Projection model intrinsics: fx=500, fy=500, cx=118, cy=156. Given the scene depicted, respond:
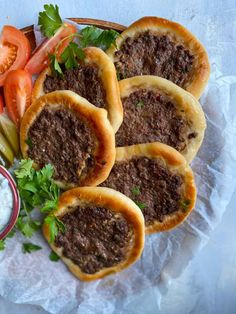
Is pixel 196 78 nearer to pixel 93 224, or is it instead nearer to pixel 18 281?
pixel 93 224

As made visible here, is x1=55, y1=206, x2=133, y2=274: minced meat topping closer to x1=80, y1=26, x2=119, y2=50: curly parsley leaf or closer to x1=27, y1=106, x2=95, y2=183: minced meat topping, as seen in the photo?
x1=27, y1=106, x2=95, y2=183: minced meat topping

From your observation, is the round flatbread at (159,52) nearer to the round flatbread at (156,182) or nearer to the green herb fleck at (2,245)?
the round flatbread at (156,182)

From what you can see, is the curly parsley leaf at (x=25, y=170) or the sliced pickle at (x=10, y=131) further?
the sliced pickle at (x=10, y=131)

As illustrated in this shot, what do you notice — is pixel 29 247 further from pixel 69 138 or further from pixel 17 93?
pixel 17 93

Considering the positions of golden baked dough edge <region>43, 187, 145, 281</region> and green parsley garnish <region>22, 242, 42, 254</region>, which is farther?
green parsley garnish <region>22, 242, 42, 254</region>

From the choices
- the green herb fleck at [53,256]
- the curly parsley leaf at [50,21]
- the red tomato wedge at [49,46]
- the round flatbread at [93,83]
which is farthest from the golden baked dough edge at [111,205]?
the curly parsley leaf at [50,21]

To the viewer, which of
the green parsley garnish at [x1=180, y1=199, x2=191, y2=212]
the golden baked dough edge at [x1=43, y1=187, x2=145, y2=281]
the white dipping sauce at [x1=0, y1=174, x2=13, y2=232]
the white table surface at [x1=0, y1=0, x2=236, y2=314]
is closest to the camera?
the white dipping sauce at [x1=0, y1=174, x2=13, y2=232]

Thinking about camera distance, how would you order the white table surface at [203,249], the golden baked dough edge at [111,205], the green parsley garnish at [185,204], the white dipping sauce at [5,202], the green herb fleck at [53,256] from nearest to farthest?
the white dipping sauce at [5,202]
the golden baked dough edge at [111,205]
the green parsley garnish at [185,204]
the green herb fleck at [53,256]
the white table surface at [203,249]

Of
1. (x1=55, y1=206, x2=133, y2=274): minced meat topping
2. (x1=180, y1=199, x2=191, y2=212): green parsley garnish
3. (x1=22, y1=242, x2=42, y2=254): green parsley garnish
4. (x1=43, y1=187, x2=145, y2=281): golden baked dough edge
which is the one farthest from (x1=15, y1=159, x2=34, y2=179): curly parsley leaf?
(x1=180, y1=199, x2=191, y2=212): green parsley garnish

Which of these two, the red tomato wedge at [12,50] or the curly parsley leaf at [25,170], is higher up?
the red tomato wedge at [12,50]
